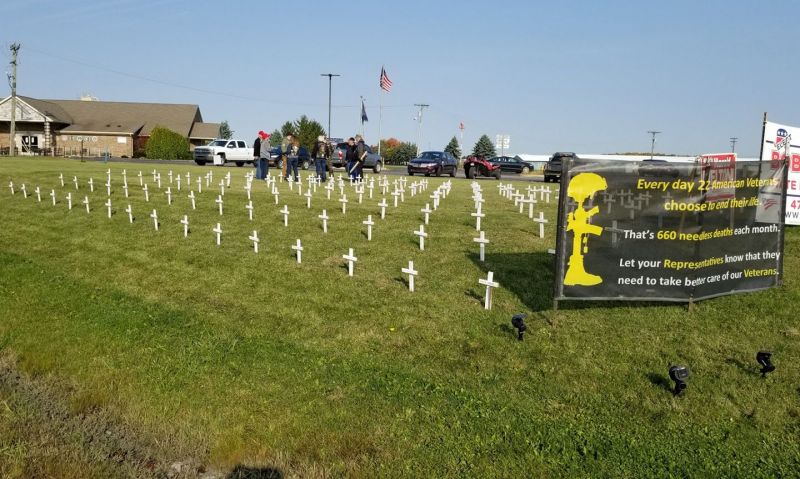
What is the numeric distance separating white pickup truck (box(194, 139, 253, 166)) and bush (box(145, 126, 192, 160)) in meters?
15.4

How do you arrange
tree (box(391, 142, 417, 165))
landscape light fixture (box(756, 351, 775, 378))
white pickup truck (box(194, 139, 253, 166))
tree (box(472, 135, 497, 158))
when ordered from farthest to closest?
tree (box(472, 135, 497, 158))
tree (box(391, 142, 417, 165))
white pickup truck (box(194, 139, 253, 166))
landscape light fixture (box(756, 351, 775, 378))

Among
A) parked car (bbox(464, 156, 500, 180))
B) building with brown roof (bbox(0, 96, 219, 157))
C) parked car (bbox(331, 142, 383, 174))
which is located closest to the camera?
parked car (bbox(464, 156, 500, 180))

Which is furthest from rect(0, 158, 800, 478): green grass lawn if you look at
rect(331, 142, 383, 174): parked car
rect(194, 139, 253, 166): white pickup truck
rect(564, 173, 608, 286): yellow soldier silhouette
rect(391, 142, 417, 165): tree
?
rect(391, 142, 417, 165): tree

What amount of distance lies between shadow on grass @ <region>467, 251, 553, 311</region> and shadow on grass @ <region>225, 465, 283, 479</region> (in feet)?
12.9

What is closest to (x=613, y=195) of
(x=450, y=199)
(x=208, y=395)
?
(x=208, y=395)

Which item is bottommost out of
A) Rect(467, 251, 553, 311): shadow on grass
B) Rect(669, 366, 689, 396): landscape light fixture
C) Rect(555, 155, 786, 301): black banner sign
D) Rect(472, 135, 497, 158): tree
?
Rect(669, 366, 689, 396): landscape light fixture

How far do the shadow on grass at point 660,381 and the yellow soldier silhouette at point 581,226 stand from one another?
48.9 inches

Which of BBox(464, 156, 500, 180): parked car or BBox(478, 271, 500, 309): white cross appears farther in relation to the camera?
BBox(464, 156, 500, 180): parked car

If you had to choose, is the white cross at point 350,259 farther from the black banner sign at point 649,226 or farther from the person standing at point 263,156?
the person standing at point 263,156

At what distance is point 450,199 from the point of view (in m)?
17.8

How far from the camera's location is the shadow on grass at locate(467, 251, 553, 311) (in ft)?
25.7

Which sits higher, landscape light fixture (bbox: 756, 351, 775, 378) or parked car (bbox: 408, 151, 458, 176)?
parked car (bbox: 408, 151, 458, 176)

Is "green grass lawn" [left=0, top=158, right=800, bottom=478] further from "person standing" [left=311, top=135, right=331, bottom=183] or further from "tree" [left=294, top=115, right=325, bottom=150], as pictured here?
"tree" [left=294, top=115, right=325, bottom=150]

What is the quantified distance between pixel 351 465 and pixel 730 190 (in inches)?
211
